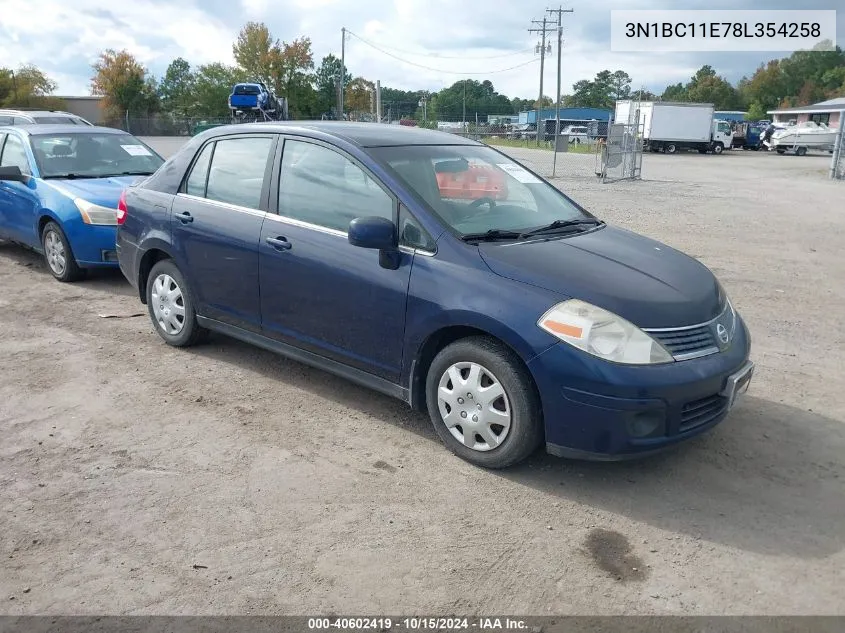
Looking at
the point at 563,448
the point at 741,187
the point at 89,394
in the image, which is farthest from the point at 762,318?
the point at 741,187

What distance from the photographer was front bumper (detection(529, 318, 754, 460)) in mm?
3447

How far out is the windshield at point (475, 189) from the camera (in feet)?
14.0

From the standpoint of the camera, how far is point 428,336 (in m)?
3.97

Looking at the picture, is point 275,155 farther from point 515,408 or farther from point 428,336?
point 515,408

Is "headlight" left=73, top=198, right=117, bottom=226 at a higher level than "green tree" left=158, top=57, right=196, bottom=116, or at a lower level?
lower

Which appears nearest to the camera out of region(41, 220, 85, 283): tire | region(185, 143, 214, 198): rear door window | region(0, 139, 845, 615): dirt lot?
region(0, 139, 845, 615): dirt lot

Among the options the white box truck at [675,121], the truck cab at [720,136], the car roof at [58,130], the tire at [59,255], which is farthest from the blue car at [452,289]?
the truck cab at [720,136]

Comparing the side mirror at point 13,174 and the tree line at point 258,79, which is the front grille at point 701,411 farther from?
the tree line at point 258,79

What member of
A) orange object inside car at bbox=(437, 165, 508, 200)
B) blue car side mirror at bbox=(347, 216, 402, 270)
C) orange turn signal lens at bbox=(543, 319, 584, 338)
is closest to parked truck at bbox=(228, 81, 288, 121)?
orange object inside car at bbox=(437, 165, 508, 200)

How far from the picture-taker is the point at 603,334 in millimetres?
3521

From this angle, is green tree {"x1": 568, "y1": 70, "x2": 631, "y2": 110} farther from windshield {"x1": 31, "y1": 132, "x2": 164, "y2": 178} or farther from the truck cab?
windshield {"x1": 31, "y1": 132, "x2": 164, "y2": 178}

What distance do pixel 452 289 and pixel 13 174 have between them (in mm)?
6326

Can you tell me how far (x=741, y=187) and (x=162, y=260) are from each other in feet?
65.1

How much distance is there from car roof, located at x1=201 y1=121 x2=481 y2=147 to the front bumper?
1.88 metres
